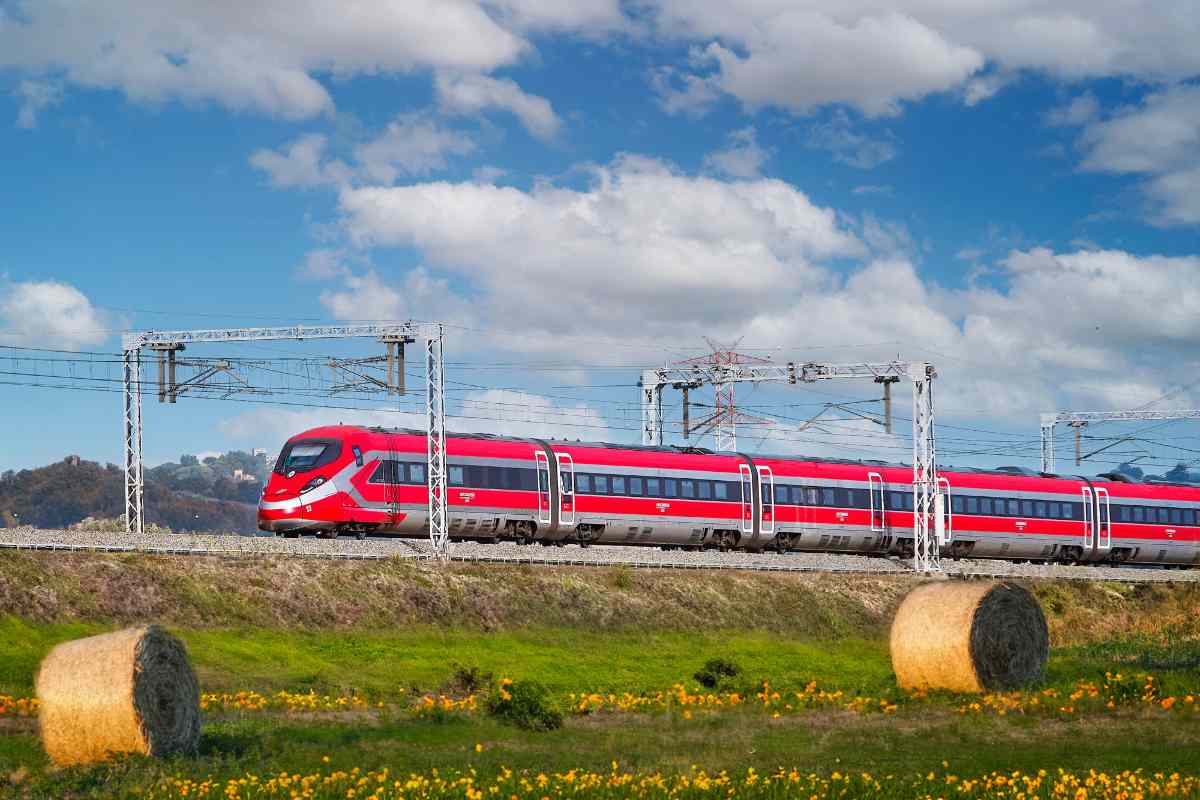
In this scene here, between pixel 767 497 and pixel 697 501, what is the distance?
3.71 metres

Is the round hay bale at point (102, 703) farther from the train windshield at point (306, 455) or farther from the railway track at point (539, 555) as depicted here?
the train windshield at point (306, 455)

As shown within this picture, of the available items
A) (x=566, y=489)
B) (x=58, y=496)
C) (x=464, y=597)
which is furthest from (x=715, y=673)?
(x=58, y=496)

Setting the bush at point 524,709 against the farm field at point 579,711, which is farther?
the bush at point 524,709

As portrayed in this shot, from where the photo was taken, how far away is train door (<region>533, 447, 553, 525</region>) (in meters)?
49.1

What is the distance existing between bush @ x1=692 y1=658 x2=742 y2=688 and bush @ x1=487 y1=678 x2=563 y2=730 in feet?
24.2

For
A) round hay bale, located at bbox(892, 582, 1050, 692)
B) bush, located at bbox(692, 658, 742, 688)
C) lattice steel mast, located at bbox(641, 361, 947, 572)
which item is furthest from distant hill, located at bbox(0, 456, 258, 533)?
round hay bale, located at bbox(892, 582, 1050, 692)

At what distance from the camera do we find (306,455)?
4403 cm

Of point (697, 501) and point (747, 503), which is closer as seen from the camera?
point (697, 501)

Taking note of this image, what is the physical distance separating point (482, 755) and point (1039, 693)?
10.4m

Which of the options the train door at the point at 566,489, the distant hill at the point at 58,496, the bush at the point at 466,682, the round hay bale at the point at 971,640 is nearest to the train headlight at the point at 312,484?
the train door at the point at 566,489

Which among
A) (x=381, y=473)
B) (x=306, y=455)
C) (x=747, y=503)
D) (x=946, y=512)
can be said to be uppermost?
(x=306, y=455)

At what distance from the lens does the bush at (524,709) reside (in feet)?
76.2

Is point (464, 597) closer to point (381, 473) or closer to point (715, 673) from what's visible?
point (381, 473)

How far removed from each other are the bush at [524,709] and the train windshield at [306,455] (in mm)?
20779
